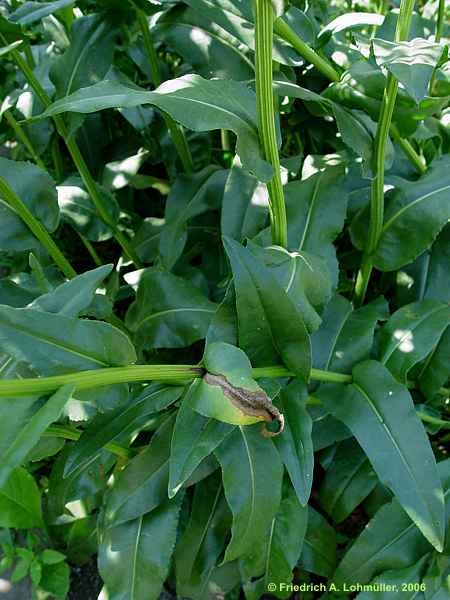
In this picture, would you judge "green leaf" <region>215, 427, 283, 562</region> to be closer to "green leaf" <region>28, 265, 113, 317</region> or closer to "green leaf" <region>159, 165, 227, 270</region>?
"green leaf" <region>28, 265, 113, 317</region>

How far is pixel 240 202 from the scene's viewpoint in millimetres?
1292

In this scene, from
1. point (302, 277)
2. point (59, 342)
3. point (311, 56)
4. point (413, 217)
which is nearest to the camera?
point (59, 342)

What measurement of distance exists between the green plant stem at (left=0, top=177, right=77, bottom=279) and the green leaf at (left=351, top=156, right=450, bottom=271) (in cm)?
66

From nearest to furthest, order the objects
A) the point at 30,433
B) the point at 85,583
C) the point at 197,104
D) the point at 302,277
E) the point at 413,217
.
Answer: the point at 30,433 → the point at 197,104 → the point at 302,277 → the point at 413,217 → the point at 85,583

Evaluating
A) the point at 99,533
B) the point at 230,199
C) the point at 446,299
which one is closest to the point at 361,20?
the point at 230,199

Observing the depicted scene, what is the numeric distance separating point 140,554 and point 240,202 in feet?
2.40

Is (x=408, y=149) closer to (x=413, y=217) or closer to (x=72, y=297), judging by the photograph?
(x=413, y=217)

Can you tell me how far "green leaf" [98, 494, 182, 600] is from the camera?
3.94 ft

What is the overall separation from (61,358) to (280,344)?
36cm

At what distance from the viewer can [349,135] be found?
3.73ft

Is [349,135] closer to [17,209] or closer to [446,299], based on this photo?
[446,299]

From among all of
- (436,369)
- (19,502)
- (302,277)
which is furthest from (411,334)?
(19,502)

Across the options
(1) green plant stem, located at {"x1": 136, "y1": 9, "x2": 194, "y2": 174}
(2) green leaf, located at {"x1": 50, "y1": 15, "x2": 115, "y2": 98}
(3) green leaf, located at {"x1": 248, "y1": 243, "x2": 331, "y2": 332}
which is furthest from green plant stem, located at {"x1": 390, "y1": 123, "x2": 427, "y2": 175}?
(2) green leaf, located at {"x1": 50, "y1": 15, "x2": 115, "y2": 98}

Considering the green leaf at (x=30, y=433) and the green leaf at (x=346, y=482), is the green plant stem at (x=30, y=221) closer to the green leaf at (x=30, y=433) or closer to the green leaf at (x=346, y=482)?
the green leaf at (x=30, y=433)
